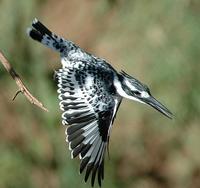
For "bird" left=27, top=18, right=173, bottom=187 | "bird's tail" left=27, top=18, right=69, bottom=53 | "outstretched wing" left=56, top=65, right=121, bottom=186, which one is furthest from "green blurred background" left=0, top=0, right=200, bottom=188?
"outstretched wing" left=56, top=65, right=121, bottom=186

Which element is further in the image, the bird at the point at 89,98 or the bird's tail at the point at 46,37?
the bird's tail at the point at 46,37

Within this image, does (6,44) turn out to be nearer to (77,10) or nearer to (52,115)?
(52,115)

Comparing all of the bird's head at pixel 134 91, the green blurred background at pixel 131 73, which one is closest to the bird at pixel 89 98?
the bird's head at pixel 134 91

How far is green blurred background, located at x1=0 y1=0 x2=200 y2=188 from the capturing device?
664 centimetres

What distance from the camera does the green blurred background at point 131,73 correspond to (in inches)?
261

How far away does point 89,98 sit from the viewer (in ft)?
13.0

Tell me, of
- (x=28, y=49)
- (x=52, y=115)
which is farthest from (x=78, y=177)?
(x=28, y=49)

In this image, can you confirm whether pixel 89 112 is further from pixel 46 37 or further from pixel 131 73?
pixel 131 73

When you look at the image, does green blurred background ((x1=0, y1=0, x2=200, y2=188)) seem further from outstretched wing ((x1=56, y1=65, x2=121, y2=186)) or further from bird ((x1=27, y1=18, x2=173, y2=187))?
outstretched wing ((x1=56, y1=65, x2=121, y2=186))

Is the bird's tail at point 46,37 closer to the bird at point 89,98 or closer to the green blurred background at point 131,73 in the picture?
the bird at point 89,98

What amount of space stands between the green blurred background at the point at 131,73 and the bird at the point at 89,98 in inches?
96.5

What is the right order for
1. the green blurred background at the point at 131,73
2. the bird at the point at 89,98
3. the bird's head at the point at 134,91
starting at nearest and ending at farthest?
the bird at the point at 89,98 < the bird's head at the point at 134,91 < the green blurred background at the point at 131,73

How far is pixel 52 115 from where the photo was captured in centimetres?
684

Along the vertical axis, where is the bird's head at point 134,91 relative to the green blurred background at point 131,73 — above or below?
below
